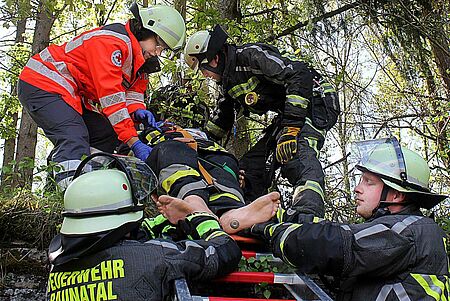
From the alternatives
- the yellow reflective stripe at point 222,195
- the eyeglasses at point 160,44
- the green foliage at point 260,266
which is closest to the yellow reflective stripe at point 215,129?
the eyeglasses at point 160,44

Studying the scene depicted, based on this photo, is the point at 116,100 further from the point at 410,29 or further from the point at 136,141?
the point at 410,29

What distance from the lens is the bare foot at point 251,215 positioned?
311cm

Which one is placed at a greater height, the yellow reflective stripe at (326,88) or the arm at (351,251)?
the yellow reflective stripe at (326,88)

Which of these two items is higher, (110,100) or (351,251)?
(110,100)

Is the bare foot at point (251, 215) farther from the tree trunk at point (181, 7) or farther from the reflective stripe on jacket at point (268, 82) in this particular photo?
the tree trunk at point (181, 7)

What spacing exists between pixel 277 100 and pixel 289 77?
363 mm

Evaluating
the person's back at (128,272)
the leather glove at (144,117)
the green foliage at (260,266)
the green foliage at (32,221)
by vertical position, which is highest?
the leather glove at (144,117)

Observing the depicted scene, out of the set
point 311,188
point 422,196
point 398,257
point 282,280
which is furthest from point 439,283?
point 311,188

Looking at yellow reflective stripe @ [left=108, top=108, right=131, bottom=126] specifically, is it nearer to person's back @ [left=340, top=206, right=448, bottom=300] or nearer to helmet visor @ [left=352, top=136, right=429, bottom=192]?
helmet visor @ [left=352, top=136, right=429, bottom=192]

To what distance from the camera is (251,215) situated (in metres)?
3.12

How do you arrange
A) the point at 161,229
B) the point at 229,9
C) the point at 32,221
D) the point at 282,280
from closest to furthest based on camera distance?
Result: 1. the point at 282,280
2. the point at 161,229
3. the point at 32,221
4. the point at 229,9

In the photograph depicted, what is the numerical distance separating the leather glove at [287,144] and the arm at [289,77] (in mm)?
51

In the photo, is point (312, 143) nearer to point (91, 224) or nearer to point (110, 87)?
point (110, 87)

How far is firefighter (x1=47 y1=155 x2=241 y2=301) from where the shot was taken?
2266mm
